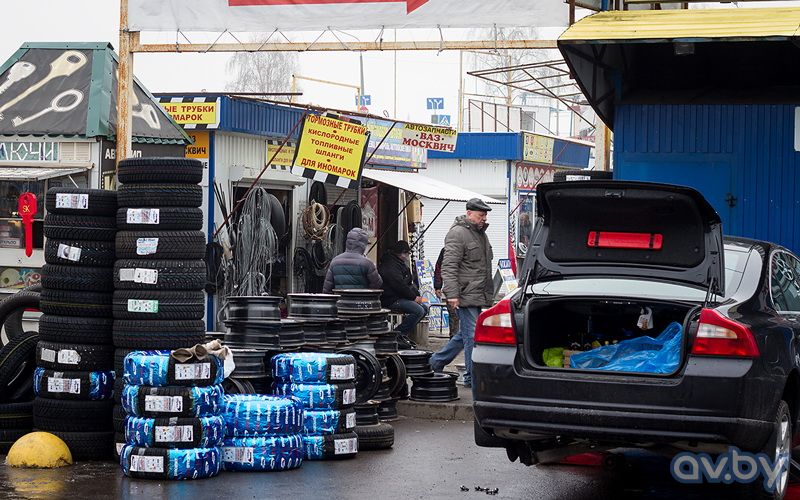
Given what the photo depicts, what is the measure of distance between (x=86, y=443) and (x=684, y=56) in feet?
24.3

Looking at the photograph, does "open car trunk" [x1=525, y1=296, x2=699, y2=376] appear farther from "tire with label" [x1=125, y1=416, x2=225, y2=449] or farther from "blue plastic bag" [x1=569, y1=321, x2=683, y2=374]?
"tire with label" [x1=125, y1=416, x2=225, y2=449]

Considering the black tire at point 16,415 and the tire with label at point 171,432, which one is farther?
the black tire at point 16,415

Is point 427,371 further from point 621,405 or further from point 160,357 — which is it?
point 621,405

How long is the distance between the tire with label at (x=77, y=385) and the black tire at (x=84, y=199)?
4.27ft

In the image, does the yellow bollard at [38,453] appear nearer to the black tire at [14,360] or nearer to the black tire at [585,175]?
the black tire at [14,360]

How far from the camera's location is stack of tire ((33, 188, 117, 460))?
966 centimetres

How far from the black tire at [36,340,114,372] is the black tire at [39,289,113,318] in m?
0.25

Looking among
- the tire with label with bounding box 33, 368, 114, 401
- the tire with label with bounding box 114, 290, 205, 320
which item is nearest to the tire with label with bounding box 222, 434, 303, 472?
the tire with label with bounding box 114, 290, 205, 320

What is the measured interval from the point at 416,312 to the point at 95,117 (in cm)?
537

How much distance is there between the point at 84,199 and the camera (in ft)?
32.4

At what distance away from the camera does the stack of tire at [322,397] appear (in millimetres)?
9750

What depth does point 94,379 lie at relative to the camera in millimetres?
9703

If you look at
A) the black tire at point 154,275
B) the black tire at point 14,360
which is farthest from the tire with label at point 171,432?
the black tire at point 14,360

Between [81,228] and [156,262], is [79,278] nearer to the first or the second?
[81,228]
